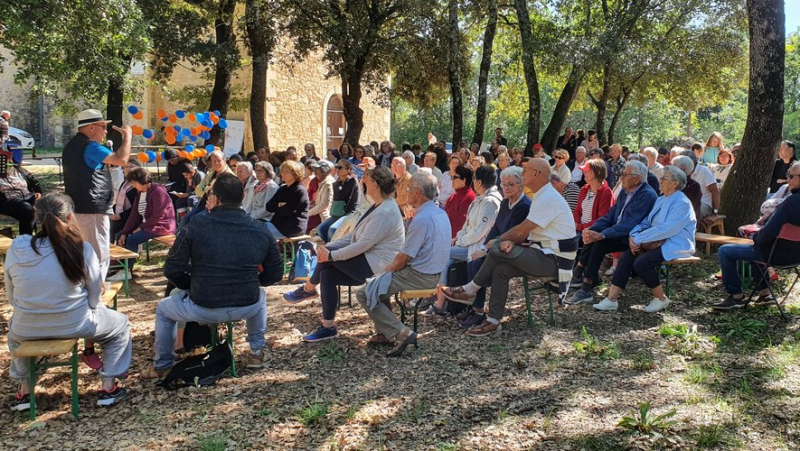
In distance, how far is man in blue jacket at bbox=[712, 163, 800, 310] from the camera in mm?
5336

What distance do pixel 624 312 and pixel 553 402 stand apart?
2182 millimetres

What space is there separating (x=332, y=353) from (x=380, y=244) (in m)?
0.93

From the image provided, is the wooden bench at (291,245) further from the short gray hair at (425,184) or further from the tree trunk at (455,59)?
the tree trunk at (455,59)

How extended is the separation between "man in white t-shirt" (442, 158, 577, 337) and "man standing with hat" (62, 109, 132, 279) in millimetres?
3370

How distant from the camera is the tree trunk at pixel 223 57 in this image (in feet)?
48.0

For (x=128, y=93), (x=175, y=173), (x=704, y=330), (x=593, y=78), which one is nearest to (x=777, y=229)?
(x=704, y=330)

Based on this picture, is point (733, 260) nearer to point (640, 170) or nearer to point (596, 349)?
point (640, 170)

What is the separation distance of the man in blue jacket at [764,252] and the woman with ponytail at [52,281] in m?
5.23

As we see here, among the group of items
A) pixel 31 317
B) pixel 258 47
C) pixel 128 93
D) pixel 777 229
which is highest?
pixel 258 47

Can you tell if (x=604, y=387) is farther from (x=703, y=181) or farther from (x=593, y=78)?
(x=593, y=78)

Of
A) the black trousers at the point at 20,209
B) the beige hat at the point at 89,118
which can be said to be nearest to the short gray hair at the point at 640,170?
the beige hat at the point at 89,118

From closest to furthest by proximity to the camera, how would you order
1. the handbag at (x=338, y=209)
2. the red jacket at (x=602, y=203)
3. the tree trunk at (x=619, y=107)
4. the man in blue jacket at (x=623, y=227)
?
the man in blue jacket at (x=623, y=227) → the red jacket at (x=602, y=203) → the handbag at (x=338, y=209) → the tree trunk at (x=619, y=107)

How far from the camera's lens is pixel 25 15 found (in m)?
8.01

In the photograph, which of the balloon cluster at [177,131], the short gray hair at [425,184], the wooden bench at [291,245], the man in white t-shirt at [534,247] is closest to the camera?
the short gray hair at [425,184]
